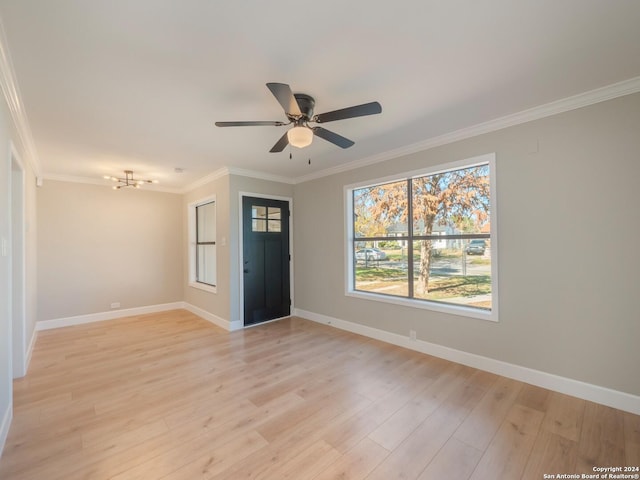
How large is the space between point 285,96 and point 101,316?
17.3 ft

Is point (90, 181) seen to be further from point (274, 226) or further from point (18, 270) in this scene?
point (274, 226)

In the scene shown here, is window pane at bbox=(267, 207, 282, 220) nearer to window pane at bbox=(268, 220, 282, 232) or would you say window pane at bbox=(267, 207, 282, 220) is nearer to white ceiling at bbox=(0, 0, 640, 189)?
window pane at bbox=(268, 220, 282, 232)

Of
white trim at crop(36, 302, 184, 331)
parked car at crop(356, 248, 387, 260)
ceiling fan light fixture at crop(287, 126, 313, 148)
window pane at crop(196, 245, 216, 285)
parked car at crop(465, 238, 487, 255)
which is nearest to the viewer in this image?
ceiling fan light fixture at crop(287, 126, 313, 148)

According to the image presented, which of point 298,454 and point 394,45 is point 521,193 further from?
point 298,454

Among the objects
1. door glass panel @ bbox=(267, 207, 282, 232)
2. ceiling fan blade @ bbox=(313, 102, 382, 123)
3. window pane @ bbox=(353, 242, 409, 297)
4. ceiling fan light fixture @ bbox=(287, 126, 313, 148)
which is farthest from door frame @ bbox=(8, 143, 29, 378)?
window pane @ bbox=(353, 242, 409, 297)

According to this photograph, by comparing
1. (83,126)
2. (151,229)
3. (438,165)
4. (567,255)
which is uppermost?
(83,126)

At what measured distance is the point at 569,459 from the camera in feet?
5.58

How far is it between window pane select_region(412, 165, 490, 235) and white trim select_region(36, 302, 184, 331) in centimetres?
500

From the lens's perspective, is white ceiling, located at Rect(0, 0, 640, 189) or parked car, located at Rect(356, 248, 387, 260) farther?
parked car, located at Rect(356, 248, 387, 260)

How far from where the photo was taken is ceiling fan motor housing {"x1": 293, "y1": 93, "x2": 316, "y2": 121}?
7.15ft

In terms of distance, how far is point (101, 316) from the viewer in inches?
191

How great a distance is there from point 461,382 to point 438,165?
2301 mm

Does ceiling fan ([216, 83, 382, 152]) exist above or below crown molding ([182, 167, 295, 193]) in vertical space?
below

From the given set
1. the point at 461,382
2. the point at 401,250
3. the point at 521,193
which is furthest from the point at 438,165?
the point at 461,382
